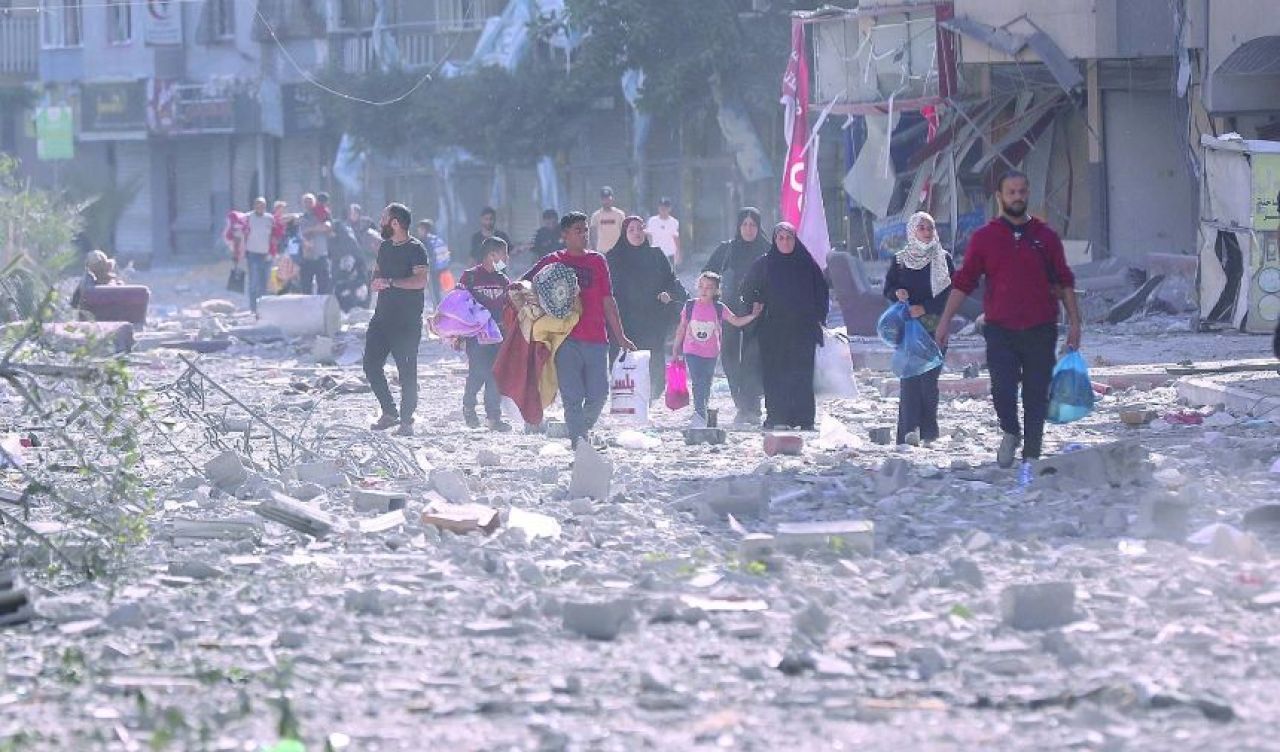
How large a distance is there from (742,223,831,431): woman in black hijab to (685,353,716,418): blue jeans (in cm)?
62

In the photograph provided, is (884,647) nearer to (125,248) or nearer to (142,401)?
(142,401)

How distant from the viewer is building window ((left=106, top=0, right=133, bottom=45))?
4572 cm

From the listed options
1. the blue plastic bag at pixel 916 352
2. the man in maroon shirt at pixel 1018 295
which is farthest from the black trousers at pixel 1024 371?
the blue plastic bag at pixel 916 352

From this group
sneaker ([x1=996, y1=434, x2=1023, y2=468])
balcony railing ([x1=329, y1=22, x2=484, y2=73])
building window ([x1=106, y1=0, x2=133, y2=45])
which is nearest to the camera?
sneaker ([x1=996, y1=434, x2=1023, y2=468])

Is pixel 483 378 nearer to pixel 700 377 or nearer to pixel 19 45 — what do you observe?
pixel 700 377

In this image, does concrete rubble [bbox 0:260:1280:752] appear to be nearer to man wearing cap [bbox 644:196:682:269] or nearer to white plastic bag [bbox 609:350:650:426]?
white plastic bag [bbox 609:350:650:426]

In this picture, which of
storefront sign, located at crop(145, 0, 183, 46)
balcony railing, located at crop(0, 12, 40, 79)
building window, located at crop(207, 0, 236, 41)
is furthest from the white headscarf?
balcony railing, located at crop(0, 12, 40, 79)

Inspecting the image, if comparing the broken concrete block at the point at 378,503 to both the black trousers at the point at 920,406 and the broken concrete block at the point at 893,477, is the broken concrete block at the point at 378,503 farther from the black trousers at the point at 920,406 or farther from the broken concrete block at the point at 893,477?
the black trousers at the point at 920,406

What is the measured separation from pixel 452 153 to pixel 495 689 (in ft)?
110

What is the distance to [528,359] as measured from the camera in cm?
1254

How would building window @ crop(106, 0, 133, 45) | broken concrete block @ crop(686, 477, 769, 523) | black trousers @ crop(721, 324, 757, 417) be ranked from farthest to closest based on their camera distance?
building window @ crop(106, 0, 133, 45) < black trousers @ crop(721, 324, 757, 417) < broken concrete block @ crop(686, 477, 769, 523)

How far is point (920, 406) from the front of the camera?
1215cm

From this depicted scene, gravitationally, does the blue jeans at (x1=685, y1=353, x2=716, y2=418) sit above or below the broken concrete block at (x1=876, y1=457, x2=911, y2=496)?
above

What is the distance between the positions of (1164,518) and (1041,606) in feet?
6.58
